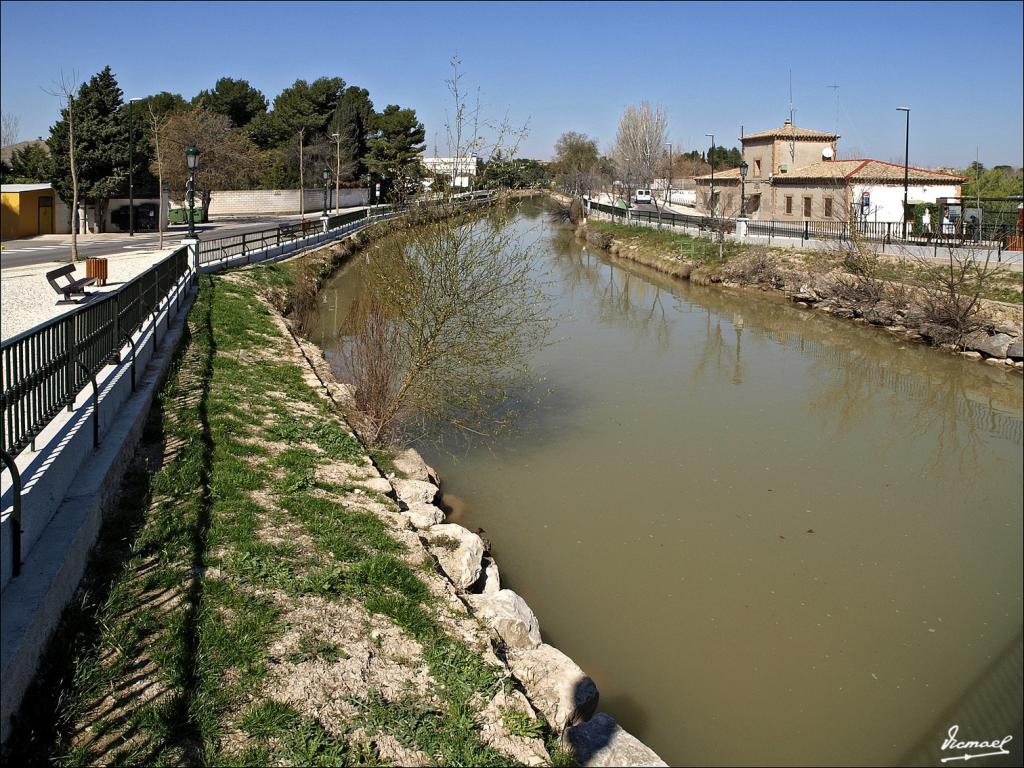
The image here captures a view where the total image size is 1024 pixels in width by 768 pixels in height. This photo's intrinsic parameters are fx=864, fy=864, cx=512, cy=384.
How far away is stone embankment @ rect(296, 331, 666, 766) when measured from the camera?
17.0 ft

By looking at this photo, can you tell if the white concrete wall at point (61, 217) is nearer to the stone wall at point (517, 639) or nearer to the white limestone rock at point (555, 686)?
the stone wall at point (517, 639)

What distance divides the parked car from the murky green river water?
31.7 meters

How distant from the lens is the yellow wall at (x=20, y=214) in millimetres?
36125

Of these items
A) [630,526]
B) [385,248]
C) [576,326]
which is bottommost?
[630,526]

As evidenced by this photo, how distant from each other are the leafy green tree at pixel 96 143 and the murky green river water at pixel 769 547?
29779 millimetres

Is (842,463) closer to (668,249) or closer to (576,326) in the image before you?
(576,326)

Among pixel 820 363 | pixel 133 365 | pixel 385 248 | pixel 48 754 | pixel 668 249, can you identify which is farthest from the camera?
pixel 668 249

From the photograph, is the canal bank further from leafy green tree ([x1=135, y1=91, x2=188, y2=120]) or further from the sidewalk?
leafy green tree ([x1=135, y1=91, x2=188, y2=120])

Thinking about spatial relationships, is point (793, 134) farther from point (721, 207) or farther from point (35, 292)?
point (35, 292)

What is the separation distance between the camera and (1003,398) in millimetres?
17219

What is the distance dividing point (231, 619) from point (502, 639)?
1.99m

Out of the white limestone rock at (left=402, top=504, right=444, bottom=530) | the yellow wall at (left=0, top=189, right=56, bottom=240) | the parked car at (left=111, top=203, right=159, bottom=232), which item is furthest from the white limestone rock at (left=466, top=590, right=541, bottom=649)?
the parked car at (left=111, top=203, right=159, bottom=232)

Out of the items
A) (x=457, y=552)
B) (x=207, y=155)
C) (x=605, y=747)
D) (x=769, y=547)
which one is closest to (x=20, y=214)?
(x=207, y=155)

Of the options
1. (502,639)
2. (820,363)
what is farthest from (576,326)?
(502,639)
